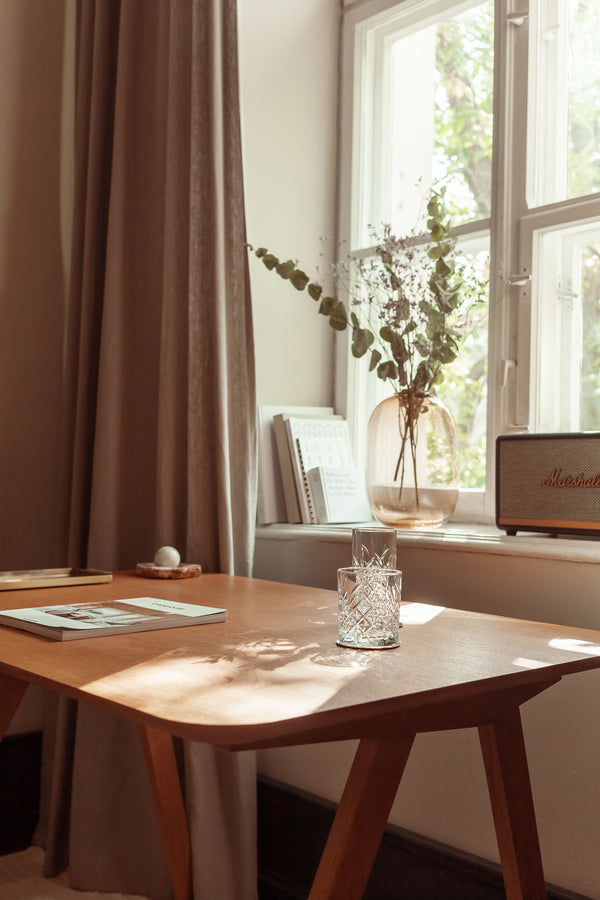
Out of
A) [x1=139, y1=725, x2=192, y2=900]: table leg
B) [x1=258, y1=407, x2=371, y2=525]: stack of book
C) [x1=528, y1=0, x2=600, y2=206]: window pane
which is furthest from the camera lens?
[x1=258, y1=407, x2=371, y2=525]: stack of book

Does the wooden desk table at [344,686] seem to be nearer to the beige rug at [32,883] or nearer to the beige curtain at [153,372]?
the beige curtain at [153,372]

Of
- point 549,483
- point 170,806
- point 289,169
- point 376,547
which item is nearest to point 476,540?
point 549,483

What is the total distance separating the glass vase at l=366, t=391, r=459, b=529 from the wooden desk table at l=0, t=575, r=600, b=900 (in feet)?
1.56

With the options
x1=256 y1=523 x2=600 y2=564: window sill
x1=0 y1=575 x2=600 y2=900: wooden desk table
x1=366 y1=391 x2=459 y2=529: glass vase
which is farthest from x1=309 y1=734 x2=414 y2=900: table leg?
x1=366 y1=391 x2=459 y2=529: glass vase

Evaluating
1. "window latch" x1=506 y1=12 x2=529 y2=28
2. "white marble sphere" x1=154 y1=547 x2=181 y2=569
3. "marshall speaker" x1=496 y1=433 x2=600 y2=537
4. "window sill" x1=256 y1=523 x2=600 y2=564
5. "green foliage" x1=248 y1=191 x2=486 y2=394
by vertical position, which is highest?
"window latch" x1=506 y1=12 x2=529 y2=28

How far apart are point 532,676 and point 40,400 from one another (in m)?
1.46

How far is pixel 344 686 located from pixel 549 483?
0.81 meters

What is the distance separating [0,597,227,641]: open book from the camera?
3.59ft

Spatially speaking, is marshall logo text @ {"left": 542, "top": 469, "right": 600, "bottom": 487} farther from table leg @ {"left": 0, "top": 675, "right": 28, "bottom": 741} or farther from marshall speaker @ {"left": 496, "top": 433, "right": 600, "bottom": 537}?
table leg @ {"left": 0, "top": 675, "right": 28, "bottom": 741}

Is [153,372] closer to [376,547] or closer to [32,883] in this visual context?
[376,547]

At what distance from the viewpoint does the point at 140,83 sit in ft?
6.72

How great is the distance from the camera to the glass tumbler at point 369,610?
1.07 m

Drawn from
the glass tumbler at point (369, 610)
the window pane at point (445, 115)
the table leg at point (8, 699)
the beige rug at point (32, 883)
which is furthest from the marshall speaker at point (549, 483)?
the beige rug at point (32, 883)

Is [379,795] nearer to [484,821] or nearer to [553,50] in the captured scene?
[484,821]
